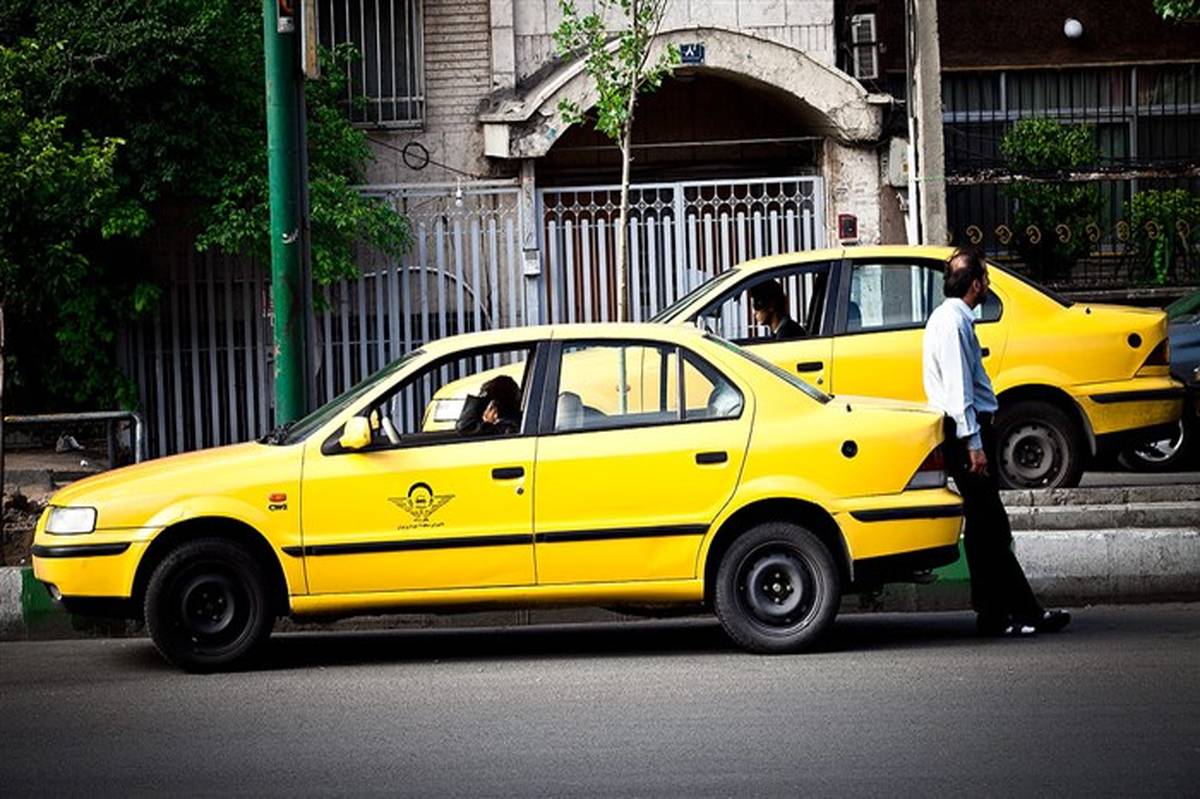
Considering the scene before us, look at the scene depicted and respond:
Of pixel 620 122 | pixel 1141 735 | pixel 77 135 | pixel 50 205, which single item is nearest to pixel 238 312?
pixel 77 135

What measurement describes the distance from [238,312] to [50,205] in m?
6.52

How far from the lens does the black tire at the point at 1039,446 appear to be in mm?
13266

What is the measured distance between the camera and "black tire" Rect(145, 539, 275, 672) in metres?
9.66

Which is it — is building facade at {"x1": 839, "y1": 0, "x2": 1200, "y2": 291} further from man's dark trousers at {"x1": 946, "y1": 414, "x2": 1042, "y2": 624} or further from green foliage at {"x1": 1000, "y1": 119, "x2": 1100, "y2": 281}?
man's dark trousers at {"x1": 946, "y1": 414, "x2": 1042, "y2": 624}

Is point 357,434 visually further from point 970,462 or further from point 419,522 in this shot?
point 970,462

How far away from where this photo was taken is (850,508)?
9617 millimetres

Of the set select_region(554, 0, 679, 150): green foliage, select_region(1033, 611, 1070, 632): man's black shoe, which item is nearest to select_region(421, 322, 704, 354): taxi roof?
select_region(1033, 611, 1070, 632): man's black shoe

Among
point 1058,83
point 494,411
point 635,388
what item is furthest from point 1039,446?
point 1058,83

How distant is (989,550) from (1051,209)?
1088 cm

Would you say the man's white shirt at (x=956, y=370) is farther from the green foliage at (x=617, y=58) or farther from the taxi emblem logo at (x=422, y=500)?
the green foliage at (x=617, y=58)

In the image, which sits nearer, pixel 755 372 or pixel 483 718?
pixel 483 718

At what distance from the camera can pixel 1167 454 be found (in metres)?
15.7

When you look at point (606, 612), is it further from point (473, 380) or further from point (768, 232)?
point (768, 232)

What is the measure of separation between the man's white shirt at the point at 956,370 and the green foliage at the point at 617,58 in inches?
301
